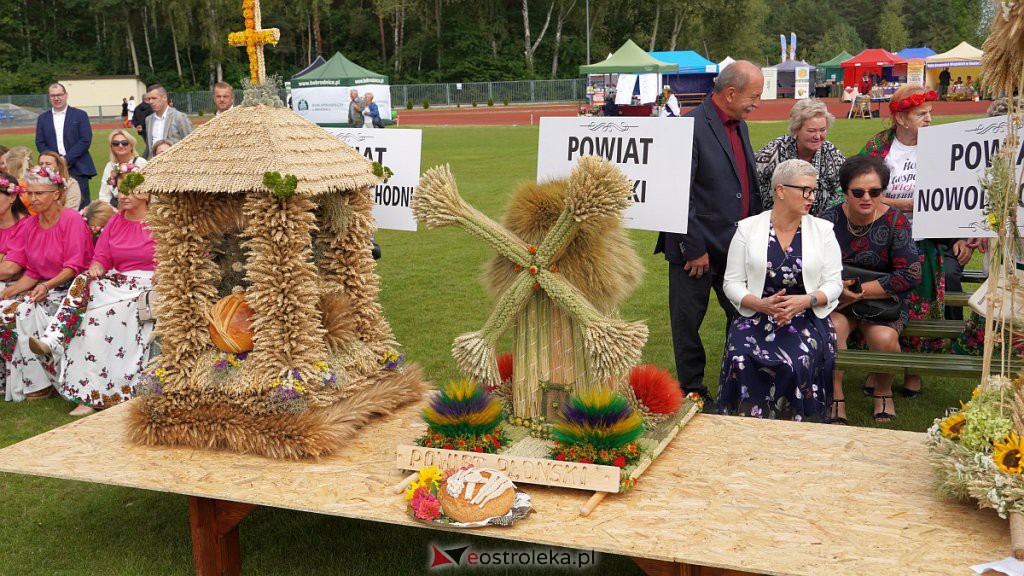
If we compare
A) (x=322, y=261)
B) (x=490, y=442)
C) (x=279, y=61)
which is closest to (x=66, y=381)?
(x=322, y=261)

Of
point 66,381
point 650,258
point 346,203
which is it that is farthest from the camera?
point 650,258

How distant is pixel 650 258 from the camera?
11414mm

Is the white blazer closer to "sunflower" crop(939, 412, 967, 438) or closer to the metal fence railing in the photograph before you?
"sunflower" crop(939, 412, 967, 438)

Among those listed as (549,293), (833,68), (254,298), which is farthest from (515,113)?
(549,293)

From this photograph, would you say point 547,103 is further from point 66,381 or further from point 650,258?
point 66,381

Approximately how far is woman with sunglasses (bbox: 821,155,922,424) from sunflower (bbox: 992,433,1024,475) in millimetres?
2644

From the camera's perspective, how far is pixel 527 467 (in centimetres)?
390

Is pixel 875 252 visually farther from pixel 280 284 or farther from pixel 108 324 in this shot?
pixel 108 324

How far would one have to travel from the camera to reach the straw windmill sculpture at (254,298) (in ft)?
14.7

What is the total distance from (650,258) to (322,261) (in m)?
6.79

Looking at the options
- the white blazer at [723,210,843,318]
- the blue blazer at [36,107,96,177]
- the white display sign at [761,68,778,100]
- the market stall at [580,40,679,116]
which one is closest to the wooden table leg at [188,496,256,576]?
the white blazer at [723,210,843,318]

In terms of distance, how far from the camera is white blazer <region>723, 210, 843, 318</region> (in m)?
5.07

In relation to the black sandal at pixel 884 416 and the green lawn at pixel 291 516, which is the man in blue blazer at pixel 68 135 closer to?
the green lawn at pixel 291 516

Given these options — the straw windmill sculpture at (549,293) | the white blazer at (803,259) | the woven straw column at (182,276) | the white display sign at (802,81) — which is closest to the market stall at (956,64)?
the white display sign at (802,81)
